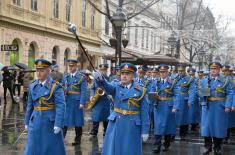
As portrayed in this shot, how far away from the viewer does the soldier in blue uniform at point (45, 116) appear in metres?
6.46

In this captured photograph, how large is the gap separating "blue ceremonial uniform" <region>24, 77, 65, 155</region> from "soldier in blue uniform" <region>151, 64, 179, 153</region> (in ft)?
11.5

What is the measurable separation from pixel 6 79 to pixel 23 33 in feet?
25.8

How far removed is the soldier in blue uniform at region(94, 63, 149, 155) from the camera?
6730 mm

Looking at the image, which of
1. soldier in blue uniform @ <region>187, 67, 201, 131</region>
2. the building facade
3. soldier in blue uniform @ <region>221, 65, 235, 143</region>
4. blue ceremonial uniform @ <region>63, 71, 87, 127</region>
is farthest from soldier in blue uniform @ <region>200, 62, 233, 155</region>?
the building facade

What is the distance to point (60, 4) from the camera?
111 ft

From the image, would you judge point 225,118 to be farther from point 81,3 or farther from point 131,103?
point 81,3

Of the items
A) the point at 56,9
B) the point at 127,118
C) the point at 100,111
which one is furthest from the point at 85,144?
the point at 56,9

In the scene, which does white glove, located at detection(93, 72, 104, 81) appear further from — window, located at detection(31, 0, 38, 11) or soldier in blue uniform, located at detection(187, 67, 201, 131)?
window, located at detection(31, 0, 38, 11)

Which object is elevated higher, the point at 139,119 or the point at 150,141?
the point at 139,119

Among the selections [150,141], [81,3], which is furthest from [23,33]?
[150,141]

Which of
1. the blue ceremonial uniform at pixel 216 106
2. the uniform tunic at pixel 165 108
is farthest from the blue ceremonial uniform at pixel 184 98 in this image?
the blue ceremonial uniform at pixel 216 106

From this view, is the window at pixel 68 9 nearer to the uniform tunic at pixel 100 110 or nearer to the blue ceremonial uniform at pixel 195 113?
the blue ceremonial uniform at pixel 195 113

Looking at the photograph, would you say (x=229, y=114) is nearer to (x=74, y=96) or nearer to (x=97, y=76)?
(x=74, y=96)

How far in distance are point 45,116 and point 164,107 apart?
3975 mm
